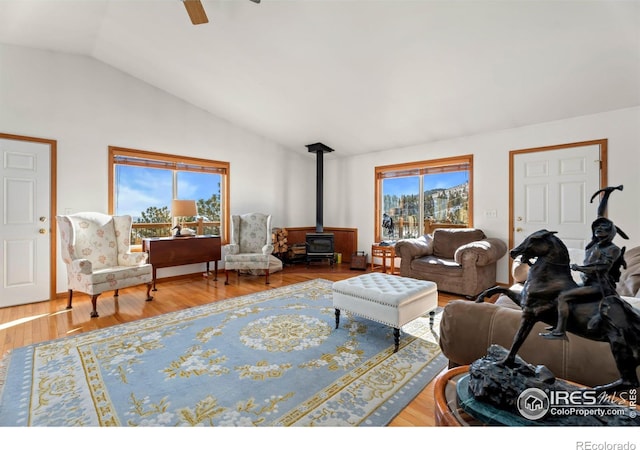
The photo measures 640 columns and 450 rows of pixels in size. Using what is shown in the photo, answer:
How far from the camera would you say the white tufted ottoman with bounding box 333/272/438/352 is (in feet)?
7.54

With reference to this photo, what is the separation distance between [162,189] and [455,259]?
14.4 ft

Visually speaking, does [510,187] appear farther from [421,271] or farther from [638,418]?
[638,418]

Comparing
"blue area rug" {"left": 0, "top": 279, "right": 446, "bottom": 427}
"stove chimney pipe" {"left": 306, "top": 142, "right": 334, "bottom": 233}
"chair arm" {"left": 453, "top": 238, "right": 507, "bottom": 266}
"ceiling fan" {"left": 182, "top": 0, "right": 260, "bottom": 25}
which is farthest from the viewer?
"stove chimney pipe" {"left": 306, "top": 142, "right": 334, "bottom": 233}

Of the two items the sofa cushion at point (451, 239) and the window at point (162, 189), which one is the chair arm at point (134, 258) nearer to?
the window at point (162, 189)

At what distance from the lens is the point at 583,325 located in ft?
2.49

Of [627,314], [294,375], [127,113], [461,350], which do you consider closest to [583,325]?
[627,314]

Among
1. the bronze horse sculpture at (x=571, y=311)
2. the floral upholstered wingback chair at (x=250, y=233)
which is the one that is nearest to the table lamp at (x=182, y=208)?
the floral upholstered wingback chair at (x=250, y=233)

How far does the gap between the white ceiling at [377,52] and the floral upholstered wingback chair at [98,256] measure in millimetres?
2090

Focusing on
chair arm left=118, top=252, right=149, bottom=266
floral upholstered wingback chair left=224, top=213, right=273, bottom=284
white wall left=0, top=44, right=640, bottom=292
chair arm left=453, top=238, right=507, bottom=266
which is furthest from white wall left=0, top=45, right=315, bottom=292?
chair arm left=453, top=238, right=507, bottom=266

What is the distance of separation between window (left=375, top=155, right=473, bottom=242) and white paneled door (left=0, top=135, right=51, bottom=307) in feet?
16.2

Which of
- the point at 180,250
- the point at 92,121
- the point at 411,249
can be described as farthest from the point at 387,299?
the point at 92,121

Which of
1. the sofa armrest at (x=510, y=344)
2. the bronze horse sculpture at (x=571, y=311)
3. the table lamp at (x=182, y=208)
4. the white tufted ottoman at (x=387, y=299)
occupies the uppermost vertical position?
the table lamp at (x=182, y=208)

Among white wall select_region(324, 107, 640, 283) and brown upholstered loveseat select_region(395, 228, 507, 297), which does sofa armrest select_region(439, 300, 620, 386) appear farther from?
white wall select_region(324, 107, 640, 283)

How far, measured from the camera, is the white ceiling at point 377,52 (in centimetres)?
249
